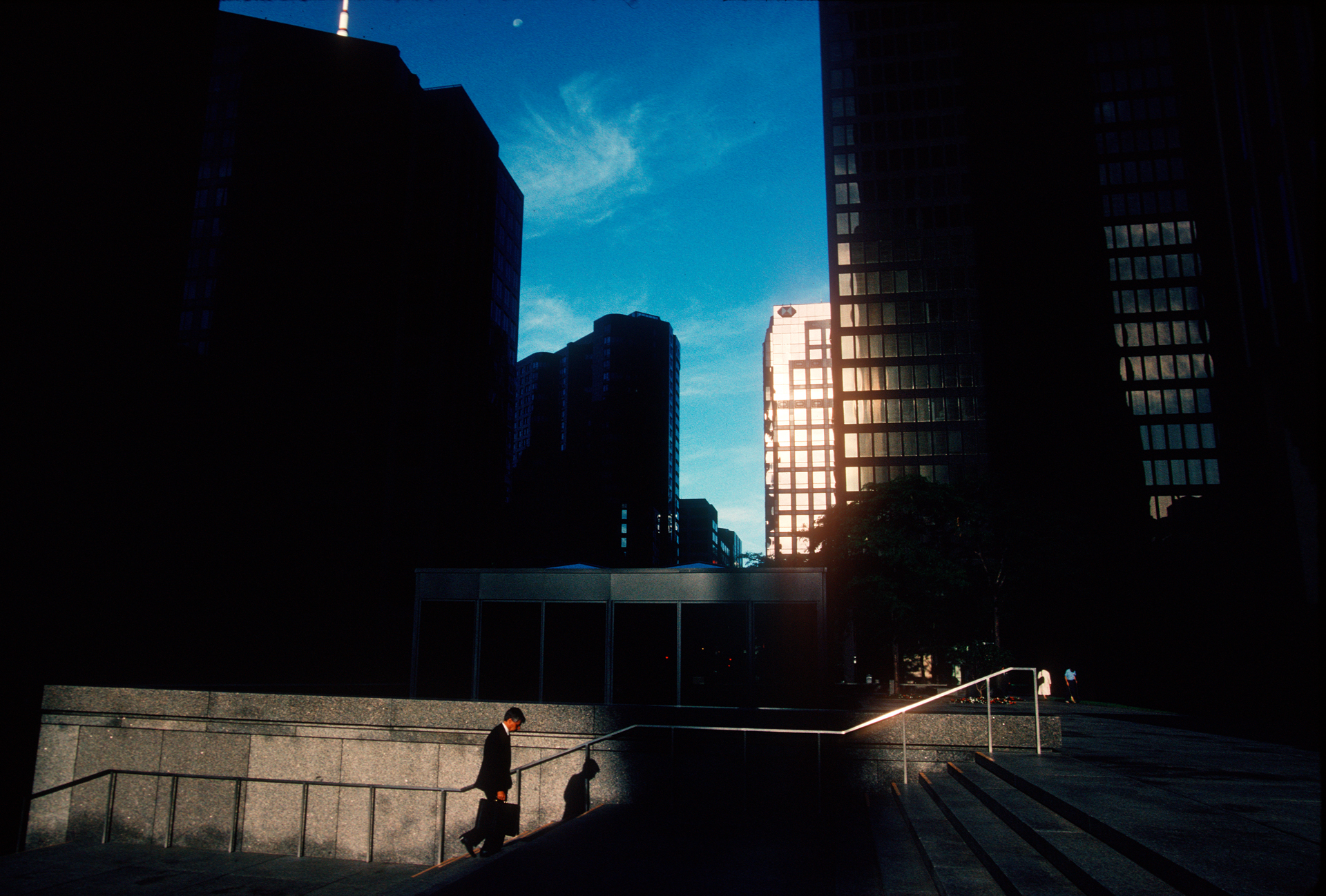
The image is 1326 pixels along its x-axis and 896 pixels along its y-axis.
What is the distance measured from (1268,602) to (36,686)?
41.7m

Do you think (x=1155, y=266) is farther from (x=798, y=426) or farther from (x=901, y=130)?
(x=798, y=426)

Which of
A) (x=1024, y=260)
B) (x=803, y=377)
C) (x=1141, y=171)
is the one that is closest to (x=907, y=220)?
(x=1024, y=260)

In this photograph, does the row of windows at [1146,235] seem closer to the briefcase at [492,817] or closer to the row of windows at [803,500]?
the row of windows at [803,500]

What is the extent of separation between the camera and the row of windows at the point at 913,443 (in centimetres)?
7394

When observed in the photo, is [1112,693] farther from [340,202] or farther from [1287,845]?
[340,202]

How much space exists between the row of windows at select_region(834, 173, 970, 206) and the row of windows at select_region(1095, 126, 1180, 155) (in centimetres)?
1325

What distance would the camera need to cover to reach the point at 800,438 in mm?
152875

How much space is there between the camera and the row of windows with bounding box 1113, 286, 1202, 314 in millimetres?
75438

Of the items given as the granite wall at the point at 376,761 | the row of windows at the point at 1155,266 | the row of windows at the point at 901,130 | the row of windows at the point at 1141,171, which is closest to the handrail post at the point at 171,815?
the granite wall at the point at 376,761

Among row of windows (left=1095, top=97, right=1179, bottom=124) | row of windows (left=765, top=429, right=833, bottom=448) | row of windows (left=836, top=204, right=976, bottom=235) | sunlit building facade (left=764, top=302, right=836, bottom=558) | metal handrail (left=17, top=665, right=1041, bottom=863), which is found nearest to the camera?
metal handrail (left=17, top=665, right=1041, bottom=863)

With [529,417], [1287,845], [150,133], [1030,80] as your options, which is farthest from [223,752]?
[529,417]

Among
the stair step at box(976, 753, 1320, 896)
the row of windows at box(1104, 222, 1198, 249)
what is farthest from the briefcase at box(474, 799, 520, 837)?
the row of windows at box(1104, 222, 1198, 249)

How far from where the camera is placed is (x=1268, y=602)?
108 feet

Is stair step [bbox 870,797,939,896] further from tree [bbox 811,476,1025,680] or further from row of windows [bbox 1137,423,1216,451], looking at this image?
row of windows [bbox 1137,423,1216,451]
